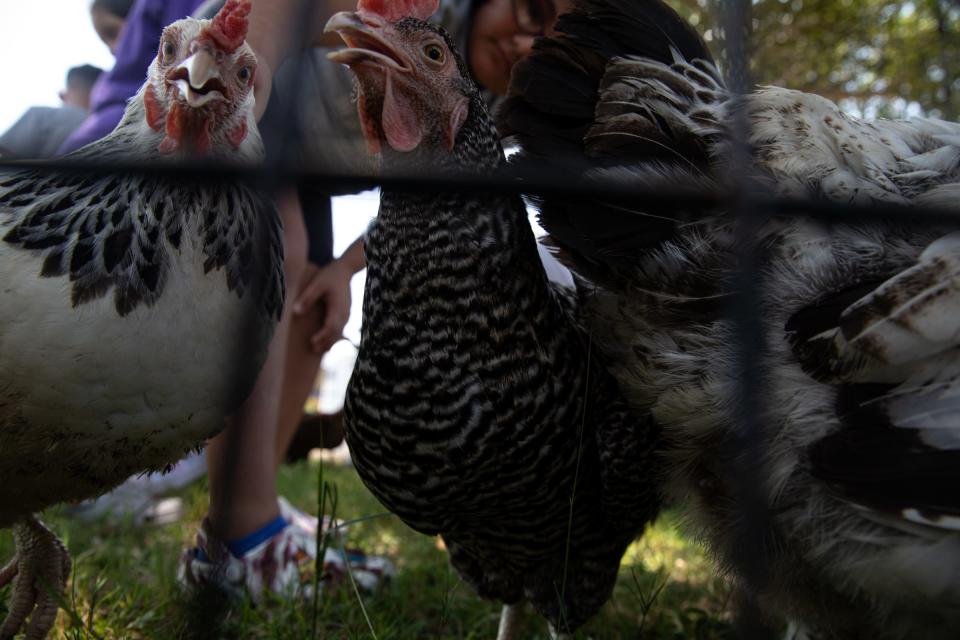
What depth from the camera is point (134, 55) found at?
5.82 ft

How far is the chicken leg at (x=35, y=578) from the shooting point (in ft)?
4.63

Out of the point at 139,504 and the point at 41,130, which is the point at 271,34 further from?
the point at 139,504

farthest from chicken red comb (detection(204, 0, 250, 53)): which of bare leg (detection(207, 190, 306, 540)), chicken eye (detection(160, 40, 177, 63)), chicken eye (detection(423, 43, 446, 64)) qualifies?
bare leg (detection(207, 190, 306, 540))

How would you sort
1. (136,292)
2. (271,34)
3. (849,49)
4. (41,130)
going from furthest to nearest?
→ (849,49) < (41,130) < (271,34) < (136,292)

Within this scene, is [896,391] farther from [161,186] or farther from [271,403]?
[271,403]

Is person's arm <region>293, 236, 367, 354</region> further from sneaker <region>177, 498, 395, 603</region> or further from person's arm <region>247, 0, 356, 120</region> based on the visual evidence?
person's arm <region>247, 0, 356, 120</region>

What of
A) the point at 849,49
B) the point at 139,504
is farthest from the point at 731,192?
the point at 849,49

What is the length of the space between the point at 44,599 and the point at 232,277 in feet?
2.54

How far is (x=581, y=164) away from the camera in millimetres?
1391

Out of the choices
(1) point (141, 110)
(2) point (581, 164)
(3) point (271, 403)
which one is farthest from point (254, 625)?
(2) point (581, 164)

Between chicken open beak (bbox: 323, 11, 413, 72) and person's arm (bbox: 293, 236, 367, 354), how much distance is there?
107 cm

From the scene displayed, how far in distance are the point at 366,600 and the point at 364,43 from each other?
1.37 metres

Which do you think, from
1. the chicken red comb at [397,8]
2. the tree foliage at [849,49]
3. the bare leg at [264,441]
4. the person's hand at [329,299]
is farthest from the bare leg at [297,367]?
the tree foliage at [849,49]

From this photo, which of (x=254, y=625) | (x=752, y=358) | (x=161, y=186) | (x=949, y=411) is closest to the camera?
(x=752, y=358)
